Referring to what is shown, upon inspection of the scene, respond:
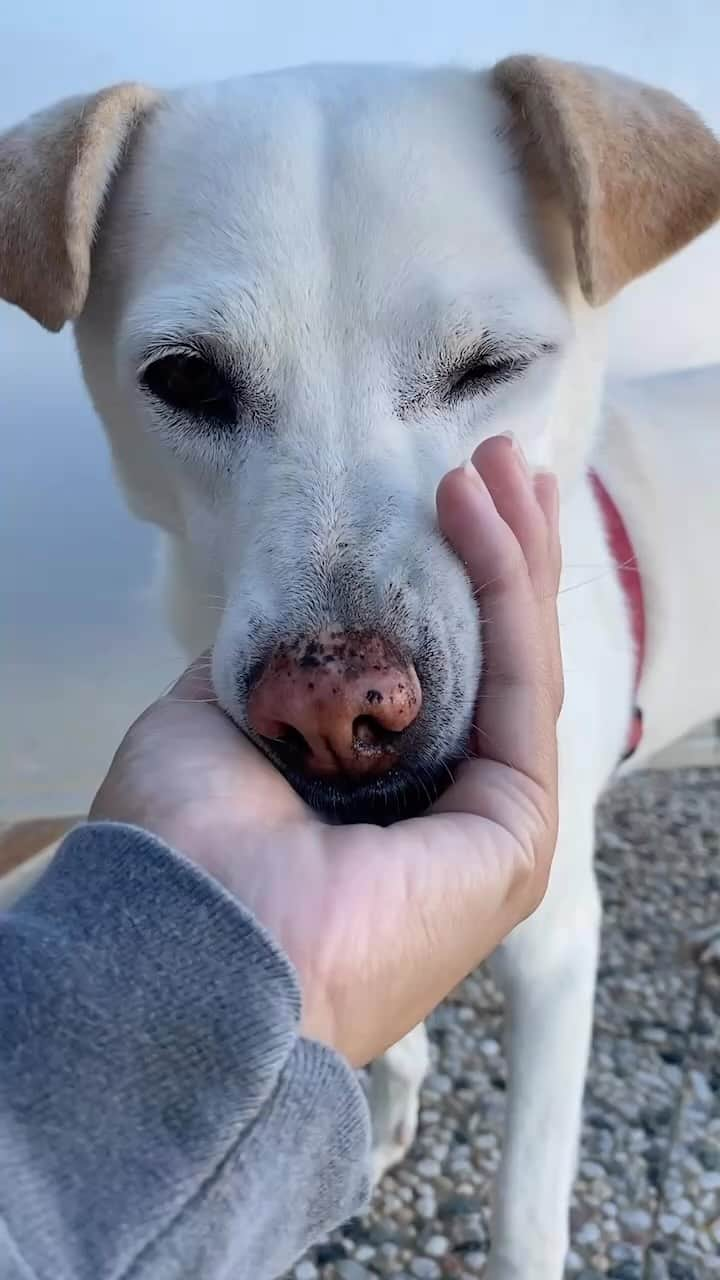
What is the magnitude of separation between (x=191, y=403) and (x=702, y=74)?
1922 millimetres

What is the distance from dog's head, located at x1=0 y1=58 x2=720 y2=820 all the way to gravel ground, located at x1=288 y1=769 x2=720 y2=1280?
3.67ft

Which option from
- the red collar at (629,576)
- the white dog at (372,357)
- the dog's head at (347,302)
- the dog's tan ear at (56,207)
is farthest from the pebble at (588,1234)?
the dog's tan ear at (56,207)

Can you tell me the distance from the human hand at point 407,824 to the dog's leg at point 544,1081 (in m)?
0.45

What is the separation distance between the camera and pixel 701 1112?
1894mm

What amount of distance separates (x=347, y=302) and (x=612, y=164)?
367mm

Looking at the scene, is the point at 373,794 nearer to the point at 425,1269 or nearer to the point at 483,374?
the point at 483,374

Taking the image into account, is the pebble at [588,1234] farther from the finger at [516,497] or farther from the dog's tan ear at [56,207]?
the dog's tan ear at [56,207]

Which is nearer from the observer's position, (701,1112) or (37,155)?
(37,155)

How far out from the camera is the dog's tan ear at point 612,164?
115 centimetres

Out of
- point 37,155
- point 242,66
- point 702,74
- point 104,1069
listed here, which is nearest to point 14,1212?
point 104,1069

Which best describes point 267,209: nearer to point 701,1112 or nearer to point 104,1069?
point 104,1069

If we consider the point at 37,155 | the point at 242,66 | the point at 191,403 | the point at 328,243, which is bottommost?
the point at 191,403

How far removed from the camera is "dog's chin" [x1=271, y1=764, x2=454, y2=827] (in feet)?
2.84

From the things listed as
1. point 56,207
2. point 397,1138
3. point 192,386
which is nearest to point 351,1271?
point 397,1138
